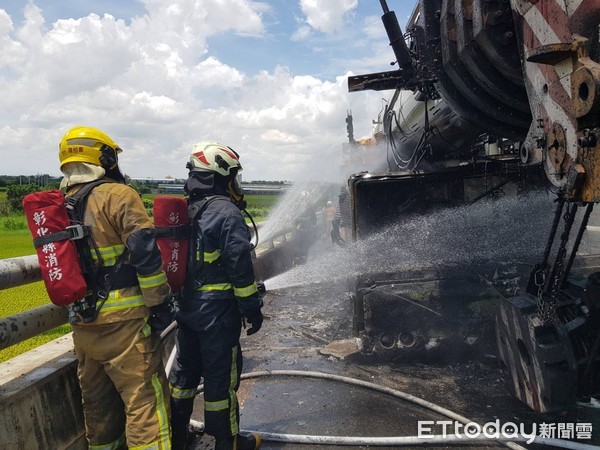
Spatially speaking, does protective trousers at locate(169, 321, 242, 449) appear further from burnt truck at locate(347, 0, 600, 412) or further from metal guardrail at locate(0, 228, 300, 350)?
burnt truck at locate(347, 0, 600, 412)

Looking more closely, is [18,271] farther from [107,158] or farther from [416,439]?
[416,439]

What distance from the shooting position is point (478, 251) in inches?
205

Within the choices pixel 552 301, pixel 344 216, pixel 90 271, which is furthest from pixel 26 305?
pixel 552 301

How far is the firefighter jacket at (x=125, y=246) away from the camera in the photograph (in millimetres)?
2596

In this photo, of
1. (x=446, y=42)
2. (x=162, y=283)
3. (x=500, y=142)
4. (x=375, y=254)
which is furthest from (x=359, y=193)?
(x=162, y=283)

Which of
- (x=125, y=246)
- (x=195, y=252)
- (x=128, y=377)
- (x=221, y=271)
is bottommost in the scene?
(x=128, y=377)

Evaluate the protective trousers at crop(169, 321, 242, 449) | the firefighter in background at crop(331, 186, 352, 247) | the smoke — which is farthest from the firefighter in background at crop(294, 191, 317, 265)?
the protective trousers at crop(169, 321, 242, 449)

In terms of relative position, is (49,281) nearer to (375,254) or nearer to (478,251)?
(375,254)

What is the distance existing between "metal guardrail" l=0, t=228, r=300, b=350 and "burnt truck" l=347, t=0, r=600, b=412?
8.87 ft

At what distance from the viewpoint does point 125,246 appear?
8.84 ft

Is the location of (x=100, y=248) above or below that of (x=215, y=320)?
above

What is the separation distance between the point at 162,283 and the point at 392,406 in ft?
6.88

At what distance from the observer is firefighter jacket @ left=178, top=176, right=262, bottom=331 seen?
2.91 m

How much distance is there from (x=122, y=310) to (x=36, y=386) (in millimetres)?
590
